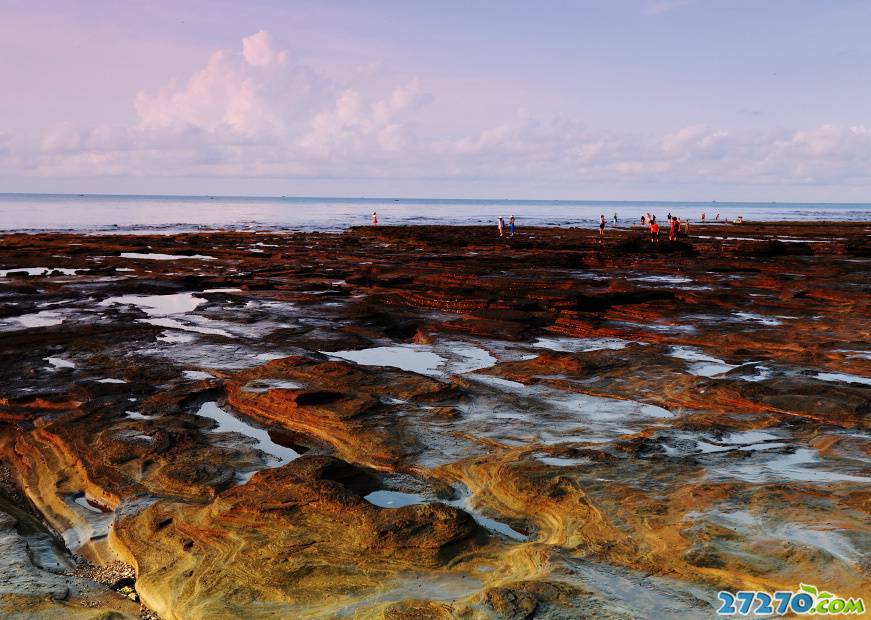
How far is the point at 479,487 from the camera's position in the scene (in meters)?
8.29

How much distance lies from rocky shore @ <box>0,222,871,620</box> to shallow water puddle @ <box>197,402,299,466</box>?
0.18 ft

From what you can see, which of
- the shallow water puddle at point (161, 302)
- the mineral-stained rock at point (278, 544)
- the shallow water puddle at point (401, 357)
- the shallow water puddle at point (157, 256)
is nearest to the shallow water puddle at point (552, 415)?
the shallow water puddle at point (401, 357)

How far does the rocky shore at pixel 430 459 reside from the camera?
6035mm

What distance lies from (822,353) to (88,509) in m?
13.7

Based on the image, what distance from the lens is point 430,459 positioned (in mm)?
9094

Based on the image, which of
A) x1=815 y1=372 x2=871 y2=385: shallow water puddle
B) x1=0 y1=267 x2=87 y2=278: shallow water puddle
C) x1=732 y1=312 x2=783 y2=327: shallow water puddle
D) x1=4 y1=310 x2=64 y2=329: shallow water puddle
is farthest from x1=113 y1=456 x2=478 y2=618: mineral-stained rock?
x1=0 y1=267 x2=87 y2=278: shallow water puddle

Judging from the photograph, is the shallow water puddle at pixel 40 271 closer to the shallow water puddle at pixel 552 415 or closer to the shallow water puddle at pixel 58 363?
the shallow water puddle at pixel 58 363

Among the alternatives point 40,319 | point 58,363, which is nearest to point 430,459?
point 58,363

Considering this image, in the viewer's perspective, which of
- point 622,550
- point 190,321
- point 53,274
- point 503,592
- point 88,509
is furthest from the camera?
point 53,274

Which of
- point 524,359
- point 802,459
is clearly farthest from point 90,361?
point 802,459

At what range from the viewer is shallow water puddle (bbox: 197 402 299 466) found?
9453 millimetres

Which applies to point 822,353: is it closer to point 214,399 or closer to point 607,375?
point 607,375

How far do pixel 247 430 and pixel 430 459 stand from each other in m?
2.92

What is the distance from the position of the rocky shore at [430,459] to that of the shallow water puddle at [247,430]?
6 centimetres
